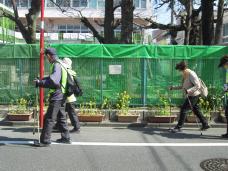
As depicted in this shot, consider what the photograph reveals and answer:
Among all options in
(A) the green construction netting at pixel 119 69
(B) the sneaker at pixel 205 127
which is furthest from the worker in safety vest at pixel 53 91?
(A) the green construction netting at pixel 119 69

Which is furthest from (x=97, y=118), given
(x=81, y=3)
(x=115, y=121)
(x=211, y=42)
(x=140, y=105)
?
(x=81, y=3)

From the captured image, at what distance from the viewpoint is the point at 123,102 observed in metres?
12.1

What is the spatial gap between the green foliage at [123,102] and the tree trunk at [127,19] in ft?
13.1

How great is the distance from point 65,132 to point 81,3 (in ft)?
151

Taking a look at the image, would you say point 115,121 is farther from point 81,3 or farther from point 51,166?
point 81,3

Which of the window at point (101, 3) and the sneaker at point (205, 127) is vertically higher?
the window at point (101, 3)

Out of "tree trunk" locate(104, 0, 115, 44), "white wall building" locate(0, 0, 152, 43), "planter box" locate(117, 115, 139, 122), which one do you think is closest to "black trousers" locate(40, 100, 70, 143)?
"planter box" locate(117, 115, 139, 122)

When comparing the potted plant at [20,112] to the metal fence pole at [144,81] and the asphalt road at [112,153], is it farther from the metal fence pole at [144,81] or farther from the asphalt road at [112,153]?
the metal fence pole at [144,81]

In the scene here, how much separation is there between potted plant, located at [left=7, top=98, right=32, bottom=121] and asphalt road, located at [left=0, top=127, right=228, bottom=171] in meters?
0.91

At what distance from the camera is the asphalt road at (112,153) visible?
7211 mm

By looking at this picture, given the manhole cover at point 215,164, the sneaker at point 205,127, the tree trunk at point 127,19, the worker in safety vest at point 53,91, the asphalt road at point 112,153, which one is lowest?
the manhole cover at point 215,164

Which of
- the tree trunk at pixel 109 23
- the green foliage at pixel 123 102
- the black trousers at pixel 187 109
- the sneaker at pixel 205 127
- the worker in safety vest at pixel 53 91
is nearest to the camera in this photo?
the worker in safety vest at pixel 53 91

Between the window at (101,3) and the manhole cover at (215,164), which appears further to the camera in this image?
the window at (101,3)

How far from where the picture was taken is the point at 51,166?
717 centimetres
